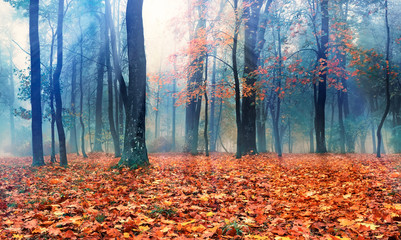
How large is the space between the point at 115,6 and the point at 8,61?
24.2 metres

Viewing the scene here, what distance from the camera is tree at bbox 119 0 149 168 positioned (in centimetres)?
800

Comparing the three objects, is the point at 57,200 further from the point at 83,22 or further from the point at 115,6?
the point at 83,22

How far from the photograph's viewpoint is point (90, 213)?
12.0ft

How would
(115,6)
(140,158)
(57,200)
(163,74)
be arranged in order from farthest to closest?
(115,6), (163,74), (140,158), (57,200)

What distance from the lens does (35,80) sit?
10.8 meters

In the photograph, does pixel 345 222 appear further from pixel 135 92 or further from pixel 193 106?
pixel 193 106

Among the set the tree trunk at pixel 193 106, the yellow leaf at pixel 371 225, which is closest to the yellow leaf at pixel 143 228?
the yellow leaf at pixel 371 225

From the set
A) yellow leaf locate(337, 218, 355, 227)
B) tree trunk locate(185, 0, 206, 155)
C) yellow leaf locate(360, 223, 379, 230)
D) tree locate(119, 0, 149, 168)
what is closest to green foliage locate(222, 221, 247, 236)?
yellow leaf locate(337, 218, 355, 227)

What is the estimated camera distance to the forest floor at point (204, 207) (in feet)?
9.85

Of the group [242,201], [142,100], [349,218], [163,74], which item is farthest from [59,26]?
[349,218]

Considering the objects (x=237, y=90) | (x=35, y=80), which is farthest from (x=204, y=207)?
(x=35, y=80)

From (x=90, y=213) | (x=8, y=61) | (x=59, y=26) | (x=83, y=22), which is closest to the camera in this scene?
(x=90, y=213)

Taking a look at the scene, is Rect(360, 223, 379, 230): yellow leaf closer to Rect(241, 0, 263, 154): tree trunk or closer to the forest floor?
the forest floor

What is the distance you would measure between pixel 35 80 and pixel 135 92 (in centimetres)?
557
